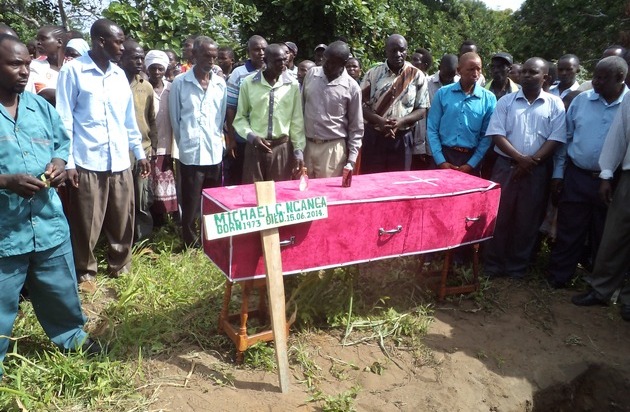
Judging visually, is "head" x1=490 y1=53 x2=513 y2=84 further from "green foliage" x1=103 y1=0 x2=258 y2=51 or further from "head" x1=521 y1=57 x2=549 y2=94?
"green foliage" x1=103 y1=0 x2=258 y2=51

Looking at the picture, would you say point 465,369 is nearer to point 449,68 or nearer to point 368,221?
point 368,221

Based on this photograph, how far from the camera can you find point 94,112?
364 cm

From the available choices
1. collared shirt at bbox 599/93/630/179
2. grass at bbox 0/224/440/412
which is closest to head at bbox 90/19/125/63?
grass at bbox 0/224/440/412

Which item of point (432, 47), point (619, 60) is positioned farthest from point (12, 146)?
point (432, 47)

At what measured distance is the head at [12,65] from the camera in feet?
8.13

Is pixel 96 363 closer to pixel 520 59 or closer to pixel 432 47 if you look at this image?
pixel 432 47

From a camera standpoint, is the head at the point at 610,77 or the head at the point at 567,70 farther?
the head at the point at 567,70

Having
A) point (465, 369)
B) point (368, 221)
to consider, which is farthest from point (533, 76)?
point (465, 369)

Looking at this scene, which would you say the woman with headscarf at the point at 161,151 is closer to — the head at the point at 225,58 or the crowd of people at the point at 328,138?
the crowd of people at the point at 328,138

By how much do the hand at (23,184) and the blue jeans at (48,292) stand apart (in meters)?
0.36

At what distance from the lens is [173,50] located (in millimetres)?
6941

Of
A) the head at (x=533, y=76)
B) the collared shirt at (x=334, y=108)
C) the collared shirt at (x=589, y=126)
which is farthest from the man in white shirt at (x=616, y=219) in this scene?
the collared shirt at (x=334, y=108)

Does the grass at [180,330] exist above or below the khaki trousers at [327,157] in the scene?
below

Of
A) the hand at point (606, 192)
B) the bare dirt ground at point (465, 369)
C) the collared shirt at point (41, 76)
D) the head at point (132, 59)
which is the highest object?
the head at point (132, 59)
